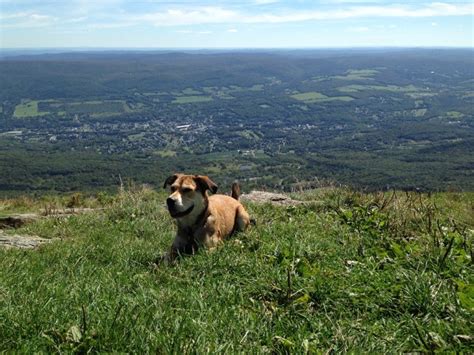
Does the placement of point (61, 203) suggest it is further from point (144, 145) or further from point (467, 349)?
point (144, 145)

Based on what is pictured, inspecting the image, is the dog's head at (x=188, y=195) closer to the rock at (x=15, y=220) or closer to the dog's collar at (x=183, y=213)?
the dog's collar at (x=183, y=213)

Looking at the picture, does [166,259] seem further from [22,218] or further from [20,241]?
[22,218]

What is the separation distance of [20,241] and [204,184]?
3.52 metres

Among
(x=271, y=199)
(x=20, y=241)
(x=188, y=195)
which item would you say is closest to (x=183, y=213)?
(x=188, y=195)

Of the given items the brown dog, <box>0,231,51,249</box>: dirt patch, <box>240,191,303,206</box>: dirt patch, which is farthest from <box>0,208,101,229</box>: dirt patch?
the brown dog

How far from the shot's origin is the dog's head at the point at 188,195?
737 centimetres

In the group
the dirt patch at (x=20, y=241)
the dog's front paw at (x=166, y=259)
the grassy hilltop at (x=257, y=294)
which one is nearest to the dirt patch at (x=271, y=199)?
the grassy hilltop at (x=257, y=294)

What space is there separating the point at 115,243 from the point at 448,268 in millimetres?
4953

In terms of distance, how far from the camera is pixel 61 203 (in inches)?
578

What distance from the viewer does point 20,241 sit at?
8.76m

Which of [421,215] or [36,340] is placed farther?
[421,215]

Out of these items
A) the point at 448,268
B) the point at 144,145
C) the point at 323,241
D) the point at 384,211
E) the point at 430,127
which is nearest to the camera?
the point at 448,268

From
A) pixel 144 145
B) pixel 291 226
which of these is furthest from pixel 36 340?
pixel 144 145

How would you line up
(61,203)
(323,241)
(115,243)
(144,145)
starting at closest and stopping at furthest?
(323,241) → (115,243) → (61,203) → (144,145)
